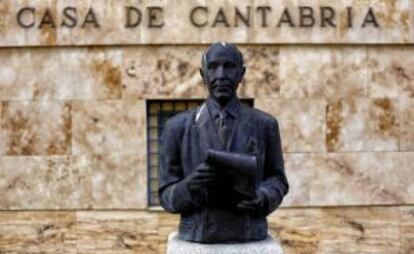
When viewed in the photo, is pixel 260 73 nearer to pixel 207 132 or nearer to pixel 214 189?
pixel 207 132

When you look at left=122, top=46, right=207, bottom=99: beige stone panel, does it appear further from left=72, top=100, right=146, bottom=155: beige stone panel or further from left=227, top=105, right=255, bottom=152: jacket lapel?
left=227, top=105, right=255, bottom=152: jacket lapel

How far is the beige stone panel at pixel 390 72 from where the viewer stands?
534 inches

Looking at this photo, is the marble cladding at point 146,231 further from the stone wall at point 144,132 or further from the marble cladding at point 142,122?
the marble cladding at point 142,122

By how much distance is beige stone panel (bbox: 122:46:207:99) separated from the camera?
531 inches

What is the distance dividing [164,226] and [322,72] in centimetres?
362

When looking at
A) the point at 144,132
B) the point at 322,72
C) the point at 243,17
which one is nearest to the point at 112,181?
the point at 144,132

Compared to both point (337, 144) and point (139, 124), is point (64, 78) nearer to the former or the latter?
point (139, 124)

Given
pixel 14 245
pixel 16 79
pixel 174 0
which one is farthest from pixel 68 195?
pixel 174 0

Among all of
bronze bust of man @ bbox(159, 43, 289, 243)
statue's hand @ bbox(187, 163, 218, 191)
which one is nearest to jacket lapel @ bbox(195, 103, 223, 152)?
bronze bust of man @ bbox(159, 43, 289, 243)

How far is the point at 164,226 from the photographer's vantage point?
13.4 metres

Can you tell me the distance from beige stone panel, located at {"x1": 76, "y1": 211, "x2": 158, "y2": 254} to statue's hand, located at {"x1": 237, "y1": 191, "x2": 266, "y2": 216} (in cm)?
734

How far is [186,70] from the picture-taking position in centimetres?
1349

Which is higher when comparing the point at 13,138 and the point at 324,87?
the point at 324,87

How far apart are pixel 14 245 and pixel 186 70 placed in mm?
4007
